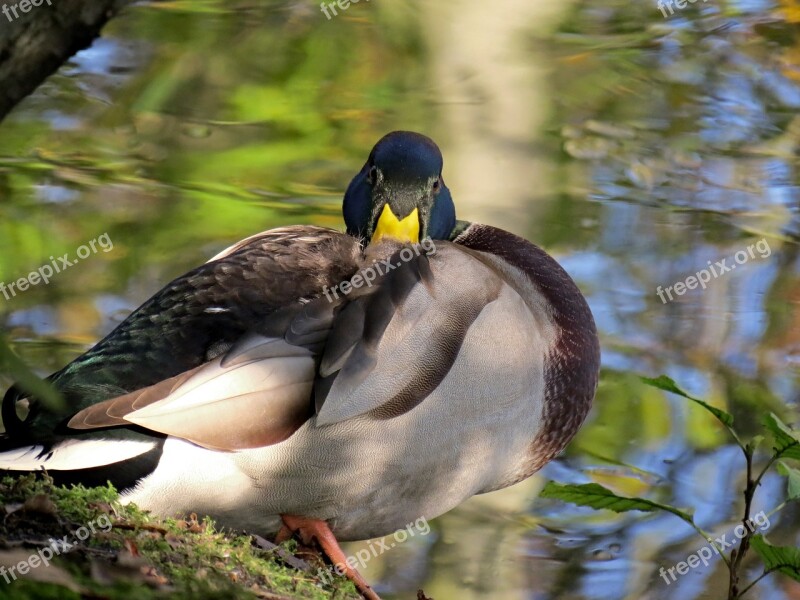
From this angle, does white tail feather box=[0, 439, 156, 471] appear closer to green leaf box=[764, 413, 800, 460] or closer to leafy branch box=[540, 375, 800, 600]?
leafy branch box=[540, 375, 800, 600]

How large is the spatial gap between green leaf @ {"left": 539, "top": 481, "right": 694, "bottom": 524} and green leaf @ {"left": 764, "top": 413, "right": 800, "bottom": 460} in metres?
0.27

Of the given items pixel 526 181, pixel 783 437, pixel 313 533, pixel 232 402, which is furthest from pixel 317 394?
pixel 526 181

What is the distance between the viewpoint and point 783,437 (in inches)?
107

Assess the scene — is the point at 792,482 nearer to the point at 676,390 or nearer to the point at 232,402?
the point at 676,390

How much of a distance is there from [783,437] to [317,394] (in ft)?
3.70

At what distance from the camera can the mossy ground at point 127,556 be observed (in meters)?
1.80

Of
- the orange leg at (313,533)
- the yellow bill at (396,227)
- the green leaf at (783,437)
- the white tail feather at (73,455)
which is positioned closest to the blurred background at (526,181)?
the orange leg at (313,533)

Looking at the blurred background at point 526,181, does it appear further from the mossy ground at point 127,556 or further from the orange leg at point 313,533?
the mossy ground at point 127,556

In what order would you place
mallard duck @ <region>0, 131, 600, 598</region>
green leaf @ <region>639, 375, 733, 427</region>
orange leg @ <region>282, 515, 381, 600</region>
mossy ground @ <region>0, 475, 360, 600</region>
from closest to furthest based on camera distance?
mossy ground @ <region>0, 475, 360, 600</region>
green leaf @ <region>639, 375, 733, 427</region>
mallard duck @ <region>0, 131, 600, 598</region>
orange leg @ <region>282, 515, 381, 600</region>

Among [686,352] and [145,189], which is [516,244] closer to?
[686,352]

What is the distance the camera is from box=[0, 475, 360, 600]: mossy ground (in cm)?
180

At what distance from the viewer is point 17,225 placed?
6.27 meters

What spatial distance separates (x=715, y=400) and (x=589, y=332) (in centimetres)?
166

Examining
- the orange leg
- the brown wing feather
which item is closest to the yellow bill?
the brown wing feather
